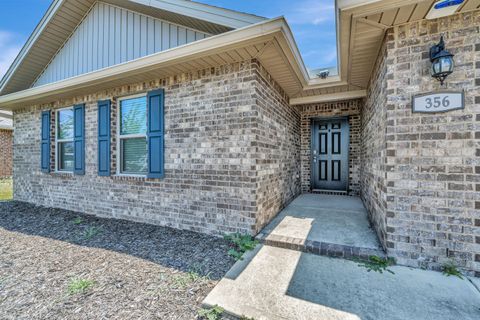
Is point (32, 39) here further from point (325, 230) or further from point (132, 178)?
point (325, 230)

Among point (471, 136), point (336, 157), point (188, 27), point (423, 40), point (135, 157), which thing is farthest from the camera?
point (336, 157)

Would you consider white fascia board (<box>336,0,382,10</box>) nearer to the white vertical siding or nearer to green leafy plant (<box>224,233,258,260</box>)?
the white vertical siding

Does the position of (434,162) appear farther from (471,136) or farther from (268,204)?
(268,204)

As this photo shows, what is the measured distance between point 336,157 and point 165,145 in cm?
460

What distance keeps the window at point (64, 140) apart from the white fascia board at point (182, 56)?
23.7 inches

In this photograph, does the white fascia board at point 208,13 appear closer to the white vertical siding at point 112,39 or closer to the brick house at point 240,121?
the brick house at point 240,121

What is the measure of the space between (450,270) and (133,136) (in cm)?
494

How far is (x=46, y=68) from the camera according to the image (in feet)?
17.5

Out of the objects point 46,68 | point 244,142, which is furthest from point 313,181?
point 46,68

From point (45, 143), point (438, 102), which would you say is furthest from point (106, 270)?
point (45, 143)

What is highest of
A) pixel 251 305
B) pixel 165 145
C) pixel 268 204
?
pixel 165 145

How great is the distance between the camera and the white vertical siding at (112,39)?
3.65 metres

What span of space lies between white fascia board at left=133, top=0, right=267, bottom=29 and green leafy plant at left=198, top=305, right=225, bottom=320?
3170mm

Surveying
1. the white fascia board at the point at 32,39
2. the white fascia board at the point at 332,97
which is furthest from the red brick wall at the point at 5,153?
the white fascia board at the point at 332,97
